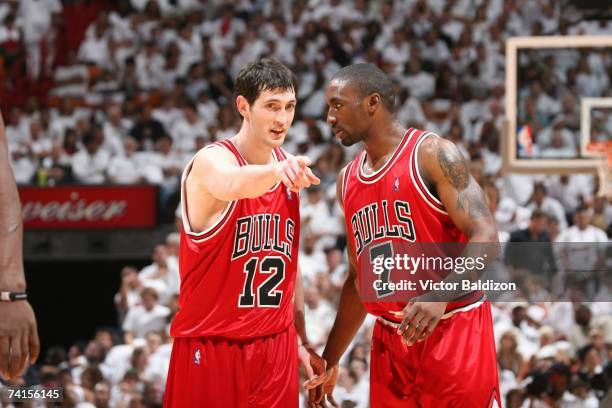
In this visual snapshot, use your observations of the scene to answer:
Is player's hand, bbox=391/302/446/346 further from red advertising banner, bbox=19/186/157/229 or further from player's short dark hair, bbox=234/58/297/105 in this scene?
red advertising banner, bbox=19/186/157/229

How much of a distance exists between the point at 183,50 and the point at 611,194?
334 inches

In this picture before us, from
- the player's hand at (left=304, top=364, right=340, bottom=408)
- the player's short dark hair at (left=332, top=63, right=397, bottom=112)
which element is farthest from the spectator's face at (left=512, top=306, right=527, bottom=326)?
the player's short dark hair at (left=332, top=63, right=397, bottom=112)

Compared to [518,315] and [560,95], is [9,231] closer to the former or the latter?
[518,315]

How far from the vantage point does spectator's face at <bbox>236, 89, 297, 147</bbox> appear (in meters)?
4.93

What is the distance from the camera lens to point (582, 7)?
9305 mm

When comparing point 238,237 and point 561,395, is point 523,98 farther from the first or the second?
point 238,237

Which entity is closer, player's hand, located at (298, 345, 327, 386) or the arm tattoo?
the arm tattoo

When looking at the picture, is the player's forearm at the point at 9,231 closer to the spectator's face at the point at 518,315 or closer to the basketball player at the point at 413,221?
the basketball player at the point at 413,221

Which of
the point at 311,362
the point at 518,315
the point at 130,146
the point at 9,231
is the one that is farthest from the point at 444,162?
the point at 130,146

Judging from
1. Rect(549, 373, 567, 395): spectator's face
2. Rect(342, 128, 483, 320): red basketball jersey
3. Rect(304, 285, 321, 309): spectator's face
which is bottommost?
Rect(549, 373, 567, 395): spectator's face

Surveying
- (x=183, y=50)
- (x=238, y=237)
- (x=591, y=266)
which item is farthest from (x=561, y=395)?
(x=183, y=50)

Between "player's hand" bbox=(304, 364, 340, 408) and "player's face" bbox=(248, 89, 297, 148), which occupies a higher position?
"player's face" bbox=(248, 89, 297, 148)

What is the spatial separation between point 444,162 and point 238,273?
3.57ft

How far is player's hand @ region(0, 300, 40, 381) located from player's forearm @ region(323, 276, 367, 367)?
2.47 metres
